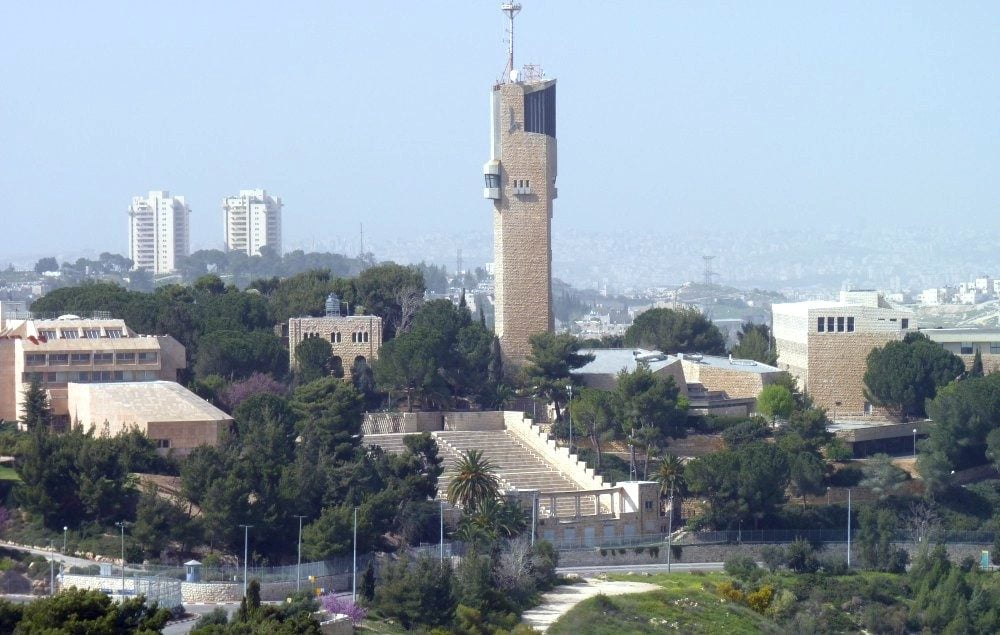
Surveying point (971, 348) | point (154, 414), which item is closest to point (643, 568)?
point (154, 414)

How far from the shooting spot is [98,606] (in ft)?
95.0

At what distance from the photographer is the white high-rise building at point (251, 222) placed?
181375 millimetres

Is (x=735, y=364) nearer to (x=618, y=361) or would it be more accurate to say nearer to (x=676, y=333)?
(x=618, y=361)

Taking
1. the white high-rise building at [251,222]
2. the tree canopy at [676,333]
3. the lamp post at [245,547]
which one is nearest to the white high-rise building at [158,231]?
the white high-rise building at [251,222]

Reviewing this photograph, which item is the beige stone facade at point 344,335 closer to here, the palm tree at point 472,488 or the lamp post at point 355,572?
the palm tree at point 472,488

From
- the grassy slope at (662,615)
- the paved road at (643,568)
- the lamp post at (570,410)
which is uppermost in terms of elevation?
the lamp post at (570,410)

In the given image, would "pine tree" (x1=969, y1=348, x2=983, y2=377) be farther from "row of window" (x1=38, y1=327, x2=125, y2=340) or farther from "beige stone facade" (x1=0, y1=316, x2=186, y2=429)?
"row of window" (x1=38, y1=327, x2=125, y2=340)

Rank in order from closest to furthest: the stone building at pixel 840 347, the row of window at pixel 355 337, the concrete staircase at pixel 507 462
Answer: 1. the concrete staircase at pixel 507 462
2. the row of window at pixel 355 337
3. the stone building at pixel 840 347

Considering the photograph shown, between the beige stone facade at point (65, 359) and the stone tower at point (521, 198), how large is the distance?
1067cm

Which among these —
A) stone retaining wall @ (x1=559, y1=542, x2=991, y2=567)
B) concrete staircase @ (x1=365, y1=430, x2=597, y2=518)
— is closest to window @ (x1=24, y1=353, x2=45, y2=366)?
concrete staircase @ (x1=365, y1=430, x2=597, y2=518)

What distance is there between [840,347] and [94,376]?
66.8ft

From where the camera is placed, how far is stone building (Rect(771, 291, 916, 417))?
57.2 m

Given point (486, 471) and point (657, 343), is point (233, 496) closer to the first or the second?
point (486, 471)

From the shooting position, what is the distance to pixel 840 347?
5750 cm
